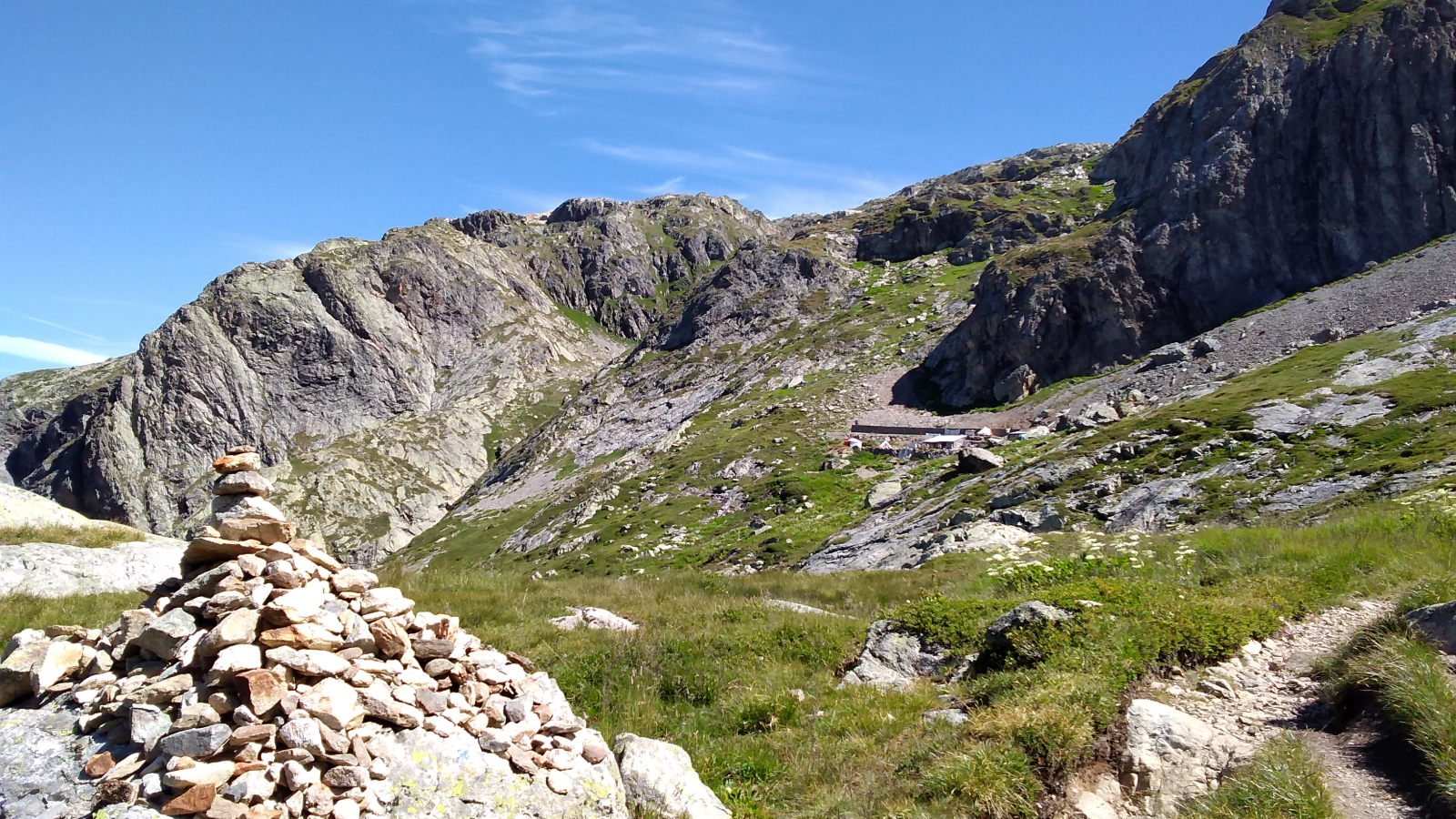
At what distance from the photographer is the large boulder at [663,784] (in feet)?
23.4

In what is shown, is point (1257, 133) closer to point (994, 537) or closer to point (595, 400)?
point (994, 537)

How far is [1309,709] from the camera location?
26.1 feet

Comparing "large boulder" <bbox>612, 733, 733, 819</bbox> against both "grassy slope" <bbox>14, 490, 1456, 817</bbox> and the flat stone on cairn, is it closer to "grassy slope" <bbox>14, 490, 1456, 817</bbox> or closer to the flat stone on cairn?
"grassy slope" <bbox>14, 490, 1456, 817</bbox>

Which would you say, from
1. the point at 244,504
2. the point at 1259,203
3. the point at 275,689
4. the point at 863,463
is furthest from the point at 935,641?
the point at 1259,203

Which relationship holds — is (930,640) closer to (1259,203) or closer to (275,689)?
(275,689)

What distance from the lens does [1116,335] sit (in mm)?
107375

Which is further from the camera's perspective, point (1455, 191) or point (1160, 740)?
point (1455, 191)

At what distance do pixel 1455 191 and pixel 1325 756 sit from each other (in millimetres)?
120358

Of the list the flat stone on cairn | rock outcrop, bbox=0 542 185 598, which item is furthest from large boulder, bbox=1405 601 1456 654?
rock outcrop, bbox=0 542 185 598

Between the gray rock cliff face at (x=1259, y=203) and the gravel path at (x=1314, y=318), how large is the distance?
1778 cm

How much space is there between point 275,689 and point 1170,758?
8.41 meters

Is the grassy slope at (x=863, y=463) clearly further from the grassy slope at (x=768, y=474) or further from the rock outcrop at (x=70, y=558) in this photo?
the rock outcrop at (x=70, y=558)

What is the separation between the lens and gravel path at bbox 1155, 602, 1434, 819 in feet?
20.7

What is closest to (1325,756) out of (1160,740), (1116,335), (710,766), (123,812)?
(1160,740)
